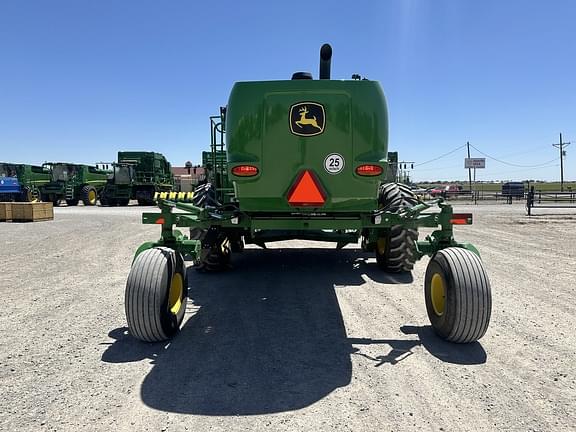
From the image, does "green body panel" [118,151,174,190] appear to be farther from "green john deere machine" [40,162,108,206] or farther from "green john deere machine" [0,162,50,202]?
"green john deere machine" [0,162,50,202]

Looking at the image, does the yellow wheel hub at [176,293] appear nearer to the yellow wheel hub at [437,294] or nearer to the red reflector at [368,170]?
the red reflector at [368,170]

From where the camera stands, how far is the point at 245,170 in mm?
4316

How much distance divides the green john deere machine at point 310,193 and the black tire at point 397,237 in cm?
189

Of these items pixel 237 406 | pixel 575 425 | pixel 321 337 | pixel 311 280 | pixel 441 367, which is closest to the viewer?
pixel 575 425

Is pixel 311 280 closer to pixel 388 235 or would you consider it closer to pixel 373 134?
pixel 388 235

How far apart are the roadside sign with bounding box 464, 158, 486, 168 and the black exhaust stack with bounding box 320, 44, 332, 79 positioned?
60.8m

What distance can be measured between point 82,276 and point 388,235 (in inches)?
203

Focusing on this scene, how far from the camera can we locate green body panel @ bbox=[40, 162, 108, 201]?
2945 centimetres

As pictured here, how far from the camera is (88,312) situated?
4984 mm

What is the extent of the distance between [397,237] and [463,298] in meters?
2.93

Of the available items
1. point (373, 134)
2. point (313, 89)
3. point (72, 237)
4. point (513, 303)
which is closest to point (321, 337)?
point (373, 134)

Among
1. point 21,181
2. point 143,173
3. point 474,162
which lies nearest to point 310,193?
point 143,173

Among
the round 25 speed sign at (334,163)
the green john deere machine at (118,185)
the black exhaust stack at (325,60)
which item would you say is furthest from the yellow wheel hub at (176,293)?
the green john deere machine at (118,185)

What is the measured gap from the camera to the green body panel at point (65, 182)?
29.5 metres
